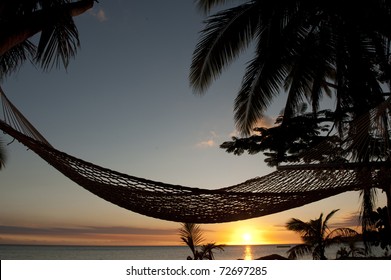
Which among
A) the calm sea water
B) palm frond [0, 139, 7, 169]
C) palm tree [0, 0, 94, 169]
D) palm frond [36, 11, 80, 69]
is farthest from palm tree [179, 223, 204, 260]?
the calm sea water

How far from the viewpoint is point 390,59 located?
370cm

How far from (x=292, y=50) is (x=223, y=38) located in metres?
0.64

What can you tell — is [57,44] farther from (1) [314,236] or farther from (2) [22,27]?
(1) [314,236]

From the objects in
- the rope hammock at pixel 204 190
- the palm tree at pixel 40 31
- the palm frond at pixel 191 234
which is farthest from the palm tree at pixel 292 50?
the palm frond at pixel 191 234

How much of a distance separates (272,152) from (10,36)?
2.97m

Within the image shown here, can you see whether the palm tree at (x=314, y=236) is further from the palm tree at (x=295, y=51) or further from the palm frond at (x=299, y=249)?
the palm tree at (x=295, y=51)

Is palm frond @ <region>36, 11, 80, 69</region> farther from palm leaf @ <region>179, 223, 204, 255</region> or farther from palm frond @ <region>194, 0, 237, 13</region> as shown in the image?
palm leaf @ <region>179, 223, 204, 255</region>

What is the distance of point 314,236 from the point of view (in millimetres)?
6254

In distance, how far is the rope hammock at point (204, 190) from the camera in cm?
178

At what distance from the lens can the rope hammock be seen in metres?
1.78

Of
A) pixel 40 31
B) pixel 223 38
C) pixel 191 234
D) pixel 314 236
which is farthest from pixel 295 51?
pixel 314 236

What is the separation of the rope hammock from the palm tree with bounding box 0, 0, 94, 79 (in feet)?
1.12
